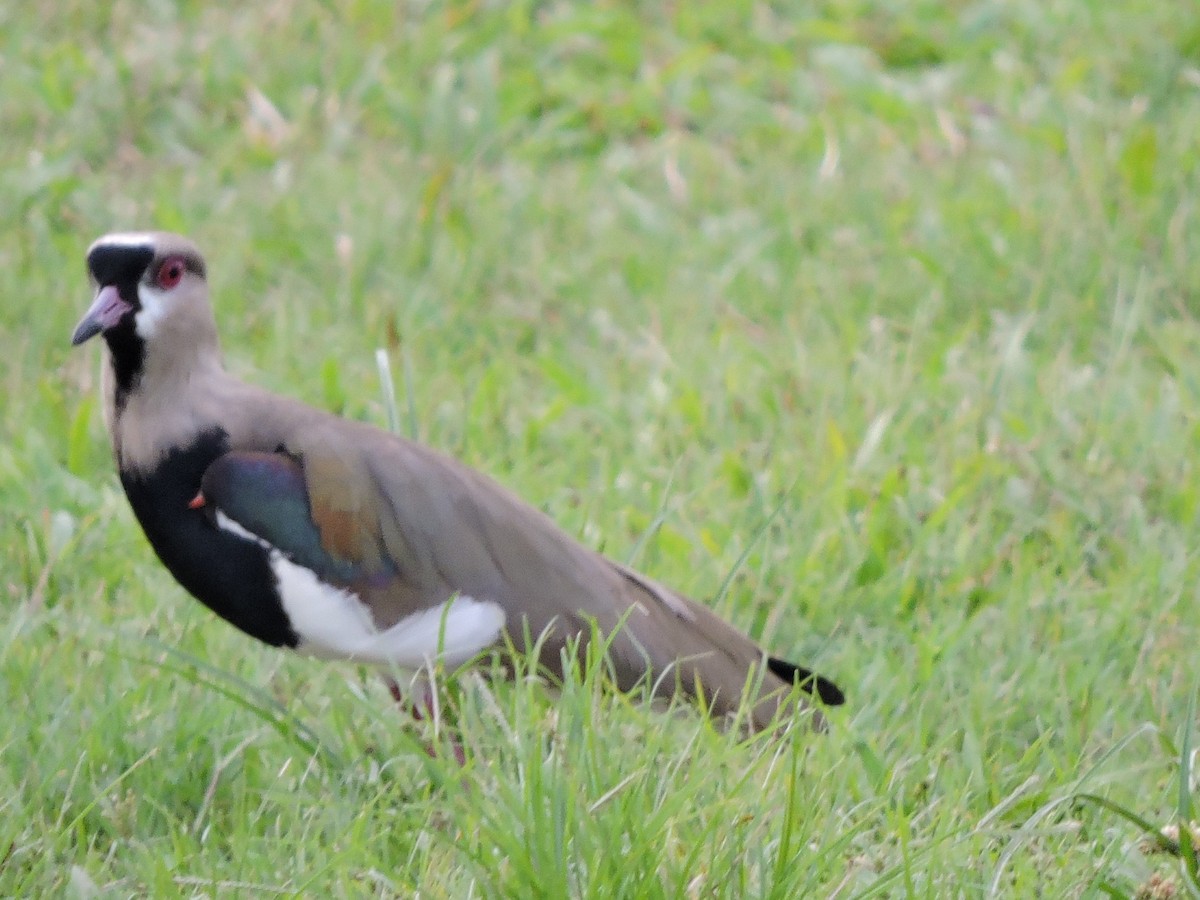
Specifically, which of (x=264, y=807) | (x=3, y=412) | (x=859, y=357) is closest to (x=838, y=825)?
(x=264, y=807)

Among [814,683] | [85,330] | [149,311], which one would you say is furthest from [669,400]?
[85,330]

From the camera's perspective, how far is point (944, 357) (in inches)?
189

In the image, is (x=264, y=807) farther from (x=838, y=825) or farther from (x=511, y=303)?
(x=511, y=303)

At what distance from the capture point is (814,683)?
324cm

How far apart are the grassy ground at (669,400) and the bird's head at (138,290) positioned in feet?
1.96

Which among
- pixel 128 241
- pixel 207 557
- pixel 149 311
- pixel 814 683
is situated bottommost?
pixel 814 683

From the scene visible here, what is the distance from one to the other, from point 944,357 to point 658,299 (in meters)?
0.91

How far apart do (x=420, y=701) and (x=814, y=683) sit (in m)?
0.71

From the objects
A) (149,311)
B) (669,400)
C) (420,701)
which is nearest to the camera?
(420,701)

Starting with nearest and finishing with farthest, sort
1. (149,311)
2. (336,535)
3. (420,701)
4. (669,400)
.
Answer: (420,701) → (336,535) → (149,311) → (669,400)

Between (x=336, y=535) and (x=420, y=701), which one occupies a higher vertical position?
(x=336, y=535)

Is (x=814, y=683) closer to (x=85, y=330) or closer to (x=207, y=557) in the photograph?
(x=207, y=557)

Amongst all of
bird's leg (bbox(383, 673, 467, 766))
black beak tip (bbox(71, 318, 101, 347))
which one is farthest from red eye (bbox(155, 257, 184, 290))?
bird's leg (bbox(383, 673, 467, 766))

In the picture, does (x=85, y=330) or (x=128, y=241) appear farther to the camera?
(x=128, y=241)
